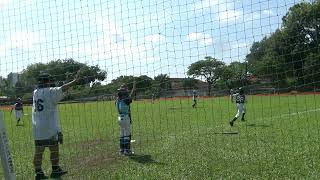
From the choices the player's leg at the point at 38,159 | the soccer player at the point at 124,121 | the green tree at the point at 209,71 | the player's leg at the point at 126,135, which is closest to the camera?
the player's leg at the point at 38,159

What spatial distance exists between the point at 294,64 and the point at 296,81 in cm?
80

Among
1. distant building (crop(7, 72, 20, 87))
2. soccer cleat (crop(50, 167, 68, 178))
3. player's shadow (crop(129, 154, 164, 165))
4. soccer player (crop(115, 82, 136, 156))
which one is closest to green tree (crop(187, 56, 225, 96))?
player's shadow (crop(129, 154, 164, 165))

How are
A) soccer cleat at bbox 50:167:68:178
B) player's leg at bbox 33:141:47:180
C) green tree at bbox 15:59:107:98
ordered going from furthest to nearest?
soccer cleat at bbox 50:167:68:178, player's leg at bbox 33:141:47:180, green tree at bbox 15:59:107:98

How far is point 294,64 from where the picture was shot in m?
9.86

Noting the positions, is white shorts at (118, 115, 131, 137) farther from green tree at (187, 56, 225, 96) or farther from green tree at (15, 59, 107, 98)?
green tree at (15, 59, 107, 98)

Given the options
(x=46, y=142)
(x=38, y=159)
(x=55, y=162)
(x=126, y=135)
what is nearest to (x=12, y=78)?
(x=46, y=142)

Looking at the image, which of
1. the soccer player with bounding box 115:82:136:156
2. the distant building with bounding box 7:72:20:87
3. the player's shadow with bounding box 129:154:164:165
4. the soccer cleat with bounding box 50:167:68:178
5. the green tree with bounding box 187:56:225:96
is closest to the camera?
the distant building with bounding box 7:72:20:87

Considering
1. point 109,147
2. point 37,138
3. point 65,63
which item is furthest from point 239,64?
point 109,147

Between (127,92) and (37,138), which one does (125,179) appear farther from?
(127,92)

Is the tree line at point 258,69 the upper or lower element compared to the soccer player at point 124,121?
upper

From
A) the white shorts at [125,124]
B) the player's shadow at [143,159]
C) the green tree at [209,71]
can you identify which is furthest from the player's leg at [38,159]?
the white shorts at [125,124]

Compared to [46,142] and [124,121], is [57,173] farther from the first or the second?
[124,121]

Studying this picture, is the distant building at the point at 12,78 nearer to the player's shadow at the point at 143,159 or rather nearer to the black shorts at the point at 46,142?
the black shorts at the point at 46,142

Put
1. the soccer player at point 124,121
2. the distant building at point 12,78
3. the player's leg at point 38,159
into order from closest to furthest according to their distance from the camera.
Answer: the distant building at point 12,78, the player's leg at point 38,159, the soccer player at point 124,121
